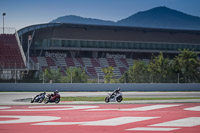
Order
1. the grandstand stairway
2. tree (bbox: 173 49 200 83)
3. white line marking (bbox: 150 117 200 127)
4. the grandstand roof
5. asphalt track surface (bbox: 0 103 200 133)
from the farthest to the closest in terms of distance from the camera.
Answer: the grandstand roof < the grandstand stairway < tree (bbox: 173 49 200 83) < white line marking (bbox: 150 117 200 127) < asphalt track surface (bbox: 0 103 200 133)

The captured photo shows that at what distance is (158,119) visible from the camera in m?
16.0

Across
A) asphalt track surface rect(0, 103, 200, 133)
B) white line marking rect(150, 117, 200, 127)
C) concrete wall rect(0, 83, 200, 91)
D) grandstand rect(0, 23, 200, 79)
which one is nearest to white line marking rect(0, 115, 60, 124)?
asphalt track surface rect(0, 103, 200, 133)

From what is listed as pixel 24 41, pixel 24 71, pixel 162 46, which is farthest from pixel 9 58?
pixel 162 46

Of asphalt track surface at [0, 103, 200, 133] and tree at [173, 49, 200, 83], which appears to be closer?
asphalt track surface at [0, 103, 200, 133]

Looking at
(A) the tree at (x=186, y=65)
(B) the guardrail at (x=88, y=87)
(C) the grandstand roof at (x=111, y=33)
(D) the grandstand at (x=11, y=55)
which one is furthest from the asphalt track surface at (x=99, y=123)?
(C) the grandstand roof at (x=111, y=33)

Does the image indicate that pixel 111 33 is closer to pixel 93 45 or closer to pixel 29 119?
pixel 93 45

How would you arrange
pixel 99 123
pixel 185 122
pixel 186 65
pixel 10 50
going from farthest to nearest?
pixel 10 50, pixel 186 65, pixel 185 122, pixel 99 123

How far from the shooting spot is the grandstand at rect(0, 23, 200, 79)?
69000 mm

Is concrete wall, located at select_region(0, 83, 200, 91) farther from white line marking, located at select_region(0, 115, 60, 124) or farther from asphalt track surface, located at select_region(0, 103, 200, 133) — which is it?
white line marking, located at select_region(0, 115, 60, 124)

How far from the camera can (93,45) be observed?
7238cm

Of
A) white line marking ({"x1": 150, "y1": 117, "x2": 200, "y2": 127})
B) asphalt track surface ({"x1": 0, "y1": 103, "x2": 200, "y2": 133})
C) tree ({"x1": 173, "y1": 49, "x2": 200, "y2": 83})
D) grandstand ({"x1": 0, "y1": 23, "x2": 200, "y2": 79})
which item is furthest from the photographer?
grandstand ({"x1": 0, "y1": 23, "x2": 200, "y2": 79})

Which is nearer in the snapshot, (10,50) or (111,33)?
(10,50)

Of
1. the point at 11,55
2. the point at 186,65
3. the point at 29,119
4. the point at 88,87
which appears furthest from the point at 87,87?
the point at 29,119

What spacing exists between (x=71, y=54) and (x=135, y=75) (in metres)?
30.3
